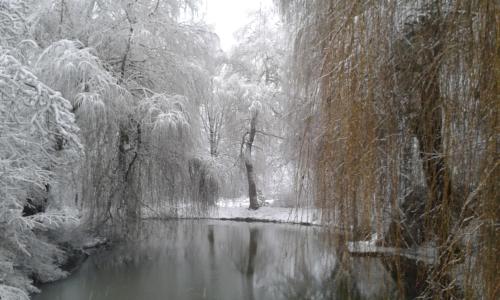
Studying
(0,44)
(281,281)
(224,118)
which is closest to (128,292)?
(281,281)

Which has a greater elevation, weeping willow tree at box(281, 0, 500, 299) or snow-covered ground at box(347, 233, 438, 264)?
weeping willow tree at box(281, 0, 500, 299)

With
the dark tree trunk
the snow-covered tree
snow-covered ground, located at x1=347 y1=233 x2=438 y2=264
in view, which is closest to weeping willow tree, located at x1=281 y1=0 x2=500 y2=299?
snow-covered ground, located at x1=347 y1=233 x2=438 y2=264

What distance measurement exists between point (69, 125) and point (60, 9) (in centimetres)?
413

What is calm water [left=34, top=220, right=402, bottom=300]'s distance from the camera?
17.4 ft

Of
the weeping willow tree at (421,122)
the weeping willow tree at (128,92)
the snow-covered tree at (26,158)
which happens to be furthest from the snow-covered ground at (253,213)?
the weeping willow tree at (421,122)

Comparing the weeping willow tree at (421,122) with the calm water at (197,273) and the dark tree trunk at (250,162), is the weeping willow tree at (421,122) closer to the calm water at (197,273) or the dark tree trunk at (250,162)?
the calm water at (197,273)

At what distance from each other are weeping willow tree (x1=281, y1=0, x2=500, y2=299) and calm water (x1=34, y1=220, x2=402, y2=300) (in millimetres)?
2019

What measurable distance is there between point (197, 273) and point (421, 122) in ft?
18.1

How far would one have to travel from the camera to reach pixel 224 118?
14.9m

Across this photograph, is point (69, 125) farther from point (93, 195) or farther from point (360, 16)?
point (93, 195)

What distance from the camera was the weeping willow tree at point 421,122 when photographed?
1.37 metres

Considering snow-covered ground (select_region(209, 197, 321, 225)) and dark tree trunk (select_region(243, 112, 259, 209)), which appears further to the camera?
dark tree trunk (select_region(243, 112, 259, 209))

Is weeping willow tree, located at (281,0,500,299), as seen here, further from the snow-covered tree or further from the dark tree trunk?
the dark tree trunk

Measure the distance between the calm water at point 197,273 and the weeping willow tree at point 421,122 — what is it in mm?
2019
